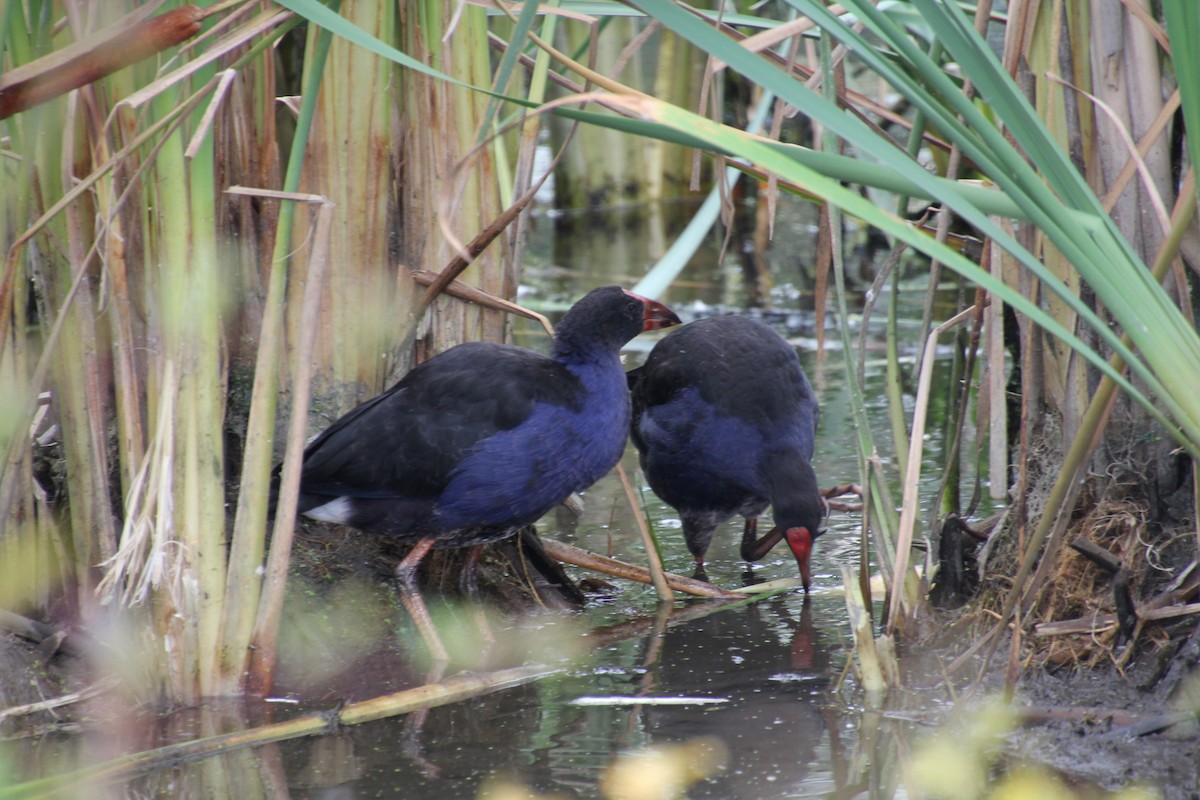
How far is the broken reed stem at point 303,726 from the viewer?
236cm

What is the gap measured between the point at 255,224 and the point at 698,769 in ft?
5.33

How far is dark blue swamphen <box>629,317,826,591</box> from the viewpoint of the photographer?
12.3 feet

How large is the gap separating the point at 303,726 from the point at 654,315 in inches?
58.2

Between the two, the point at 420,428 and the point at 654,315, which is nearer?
the point at 420,428

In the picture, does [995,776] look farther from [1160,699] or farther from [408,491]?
[408,491]

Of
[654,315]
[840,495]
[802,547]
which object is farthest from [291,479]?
[840,495]

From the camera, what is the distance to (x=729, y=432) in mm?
3811

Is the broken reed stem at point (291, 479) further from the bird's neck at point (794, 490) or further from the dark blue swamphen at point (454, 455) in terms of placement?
the bird's neck at point (794, 490)

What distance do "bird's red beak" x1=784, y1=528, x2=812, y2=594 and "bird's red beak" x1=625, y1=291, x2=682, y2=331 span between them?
0.65m

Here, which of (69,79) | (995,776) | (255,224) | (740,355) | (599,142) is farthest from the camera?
(599,142)

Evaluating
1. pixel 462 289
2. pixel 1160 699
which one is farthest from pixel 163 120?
pixel 1160 699

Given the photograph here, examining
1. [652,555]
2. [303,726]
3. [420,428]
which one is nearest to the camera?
[303,726]

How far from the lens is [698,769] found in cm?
247

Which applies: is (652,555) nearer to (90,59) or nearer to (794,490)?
(794,490)
